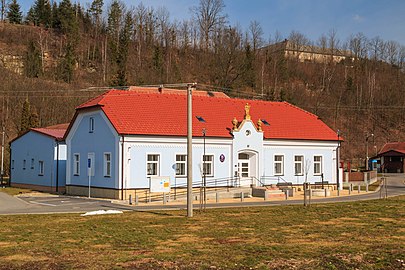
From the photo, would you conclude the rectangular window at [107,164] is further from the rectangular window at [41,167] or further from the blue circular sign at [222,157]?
the rectangular window at [41,167]

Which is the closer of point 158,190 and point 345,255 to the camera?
point 345,255

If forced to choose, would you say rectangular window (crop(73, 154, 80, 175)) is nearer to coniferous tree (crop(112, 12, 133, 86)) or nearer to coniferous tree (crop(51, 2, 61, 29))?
coniferous tree (crop(112, 12, 133, 86))

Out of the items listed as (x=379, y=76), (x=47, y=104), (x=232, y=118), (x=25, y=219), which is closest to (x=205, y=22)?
(x=47, y=104)

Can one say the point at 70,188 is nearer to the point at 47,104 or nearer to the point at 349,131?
the point at 47,104

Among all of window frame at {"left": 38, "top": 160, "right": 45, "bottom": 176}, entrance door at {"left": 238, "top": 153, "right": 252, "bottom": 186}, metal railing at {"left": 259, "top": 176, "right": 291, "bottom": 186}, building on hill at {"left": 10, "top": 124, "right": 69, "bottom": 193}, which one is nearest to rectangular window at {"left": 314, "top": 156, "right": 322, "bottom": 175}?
metal railing at {"left": 259, "top": 176, "right": 291, "bottom": 186}

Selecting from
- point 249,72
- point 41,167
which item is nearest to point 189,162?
point 41,167

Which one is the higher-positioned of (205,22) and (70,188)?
(205,22)

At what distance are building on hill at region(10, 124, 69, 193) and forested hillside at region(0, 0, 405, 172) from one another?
20.3 m

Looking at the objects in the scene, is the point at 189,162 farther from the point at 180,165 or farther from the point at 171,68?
the point at 171,68

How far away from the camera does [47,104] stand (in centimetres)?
7050

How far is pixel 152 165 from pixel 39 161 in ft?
46.5

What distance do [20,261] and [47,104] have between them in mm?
61653

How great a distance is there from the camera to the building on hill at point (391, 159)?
81938mm

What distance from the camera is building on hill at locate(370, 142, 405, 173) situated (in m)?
81.9
